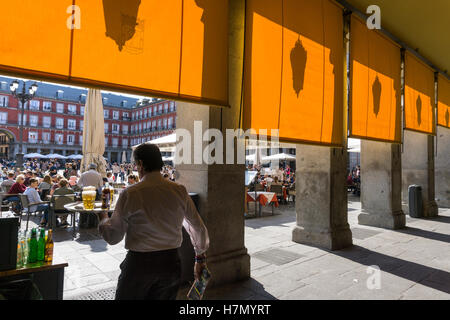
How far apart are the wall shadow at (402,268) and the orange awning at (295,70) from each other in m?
1.87

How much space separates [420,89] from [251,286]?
24.5 ft

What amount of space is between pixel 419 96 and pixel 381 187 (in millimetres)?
2798

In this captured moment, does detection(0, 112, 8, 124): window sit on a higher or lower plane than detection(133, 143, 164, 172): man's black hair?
higher

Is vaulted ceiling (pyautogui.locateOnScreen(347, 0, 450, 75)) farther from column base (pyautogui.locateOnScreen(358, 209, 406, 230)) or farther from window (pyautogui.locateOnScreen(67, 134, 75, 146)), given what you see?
window (pyautogui.locateOnScreen(67, 134, 75, 146))

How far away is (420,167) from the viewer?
29.7 ft

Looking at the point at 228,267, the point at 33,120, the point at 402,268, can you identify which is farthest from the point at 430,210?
the point at 33,120

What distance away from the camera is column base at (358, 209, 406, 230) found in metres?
6.82

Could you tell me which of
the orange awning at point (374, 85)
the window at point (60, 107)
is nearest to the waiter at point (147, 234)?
the orange awning at point (374, 85)

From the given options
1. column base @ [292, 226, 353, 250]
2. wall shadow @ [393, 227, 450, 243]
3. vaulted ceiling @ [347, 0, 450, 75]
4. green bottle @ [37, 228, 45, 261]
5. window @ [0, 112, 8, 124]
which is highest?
window @ [0, 112, 8, 124]

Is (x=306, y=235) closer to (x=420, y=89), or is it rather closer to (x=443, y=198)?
A: (x=420, y=89)

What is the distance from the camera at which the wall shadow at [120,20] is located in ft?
7.99

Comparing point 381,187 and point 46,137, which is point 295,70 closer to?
point 381,187

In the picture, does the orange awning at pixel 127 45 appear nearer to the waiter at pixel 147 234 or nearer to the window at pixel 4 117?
the waiter at pixel 147 234

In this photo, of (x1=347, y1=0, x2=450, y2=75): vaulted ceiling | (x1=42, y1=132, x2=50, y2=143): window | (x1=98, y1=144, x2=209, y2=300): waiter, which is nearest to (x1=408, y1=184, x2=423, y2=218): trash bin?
(x1=347, y1=0, x2=450, y2=75): vaulted ceiling
